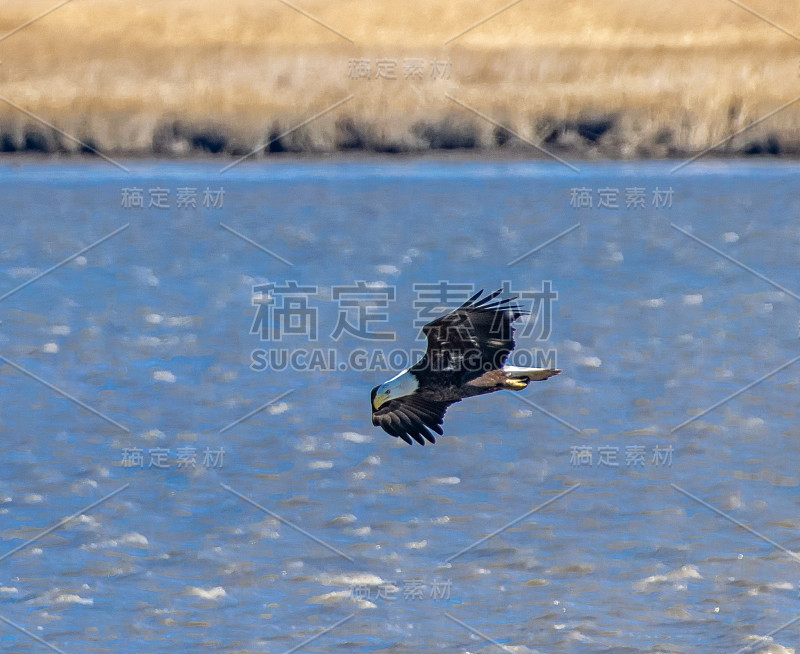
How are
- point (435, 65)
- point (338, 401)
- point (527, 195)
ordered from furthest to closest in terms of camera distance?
point (435, 65) < point (527, 195) < point (338, 401)

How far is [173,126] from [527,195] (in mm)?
7850

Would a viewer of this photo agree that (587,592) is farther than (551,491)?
No

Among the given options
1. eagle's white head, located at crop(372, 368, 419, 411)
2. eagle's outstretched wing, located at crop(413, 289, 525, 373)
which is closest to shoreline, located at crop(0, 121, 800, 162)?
eagle's white head, located at crop(372, 368, 419, 411)

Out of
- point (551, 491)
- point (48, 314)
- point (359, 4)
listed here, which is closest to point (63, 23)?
point (359, 4)

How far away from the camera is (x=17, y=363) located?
16.8 m

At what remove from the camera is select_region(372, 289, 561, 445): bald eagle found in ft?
28.2

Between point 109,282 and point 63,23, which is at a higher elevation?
point 63,23

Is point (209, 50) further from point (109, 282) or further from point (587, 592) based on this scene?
point (587, 592)

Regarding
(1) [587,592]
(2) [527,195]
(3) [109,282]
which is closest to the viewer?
(1) [587,592]

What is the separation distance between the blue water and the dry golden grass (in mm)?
7741

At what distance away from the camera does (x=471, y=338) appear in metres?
8.72

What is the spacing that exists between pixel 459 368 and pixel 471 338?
8.9 inches

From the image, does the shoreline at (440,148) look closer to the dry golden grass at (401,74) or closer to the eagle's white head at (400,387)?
the dry golden grass at (401,74)

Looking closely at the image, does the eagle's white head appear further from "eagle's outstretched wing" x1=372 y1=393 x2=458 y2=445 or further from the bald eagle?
"eagle's outstretched wing" x1=372 y1=393 x2=458 y2=445
